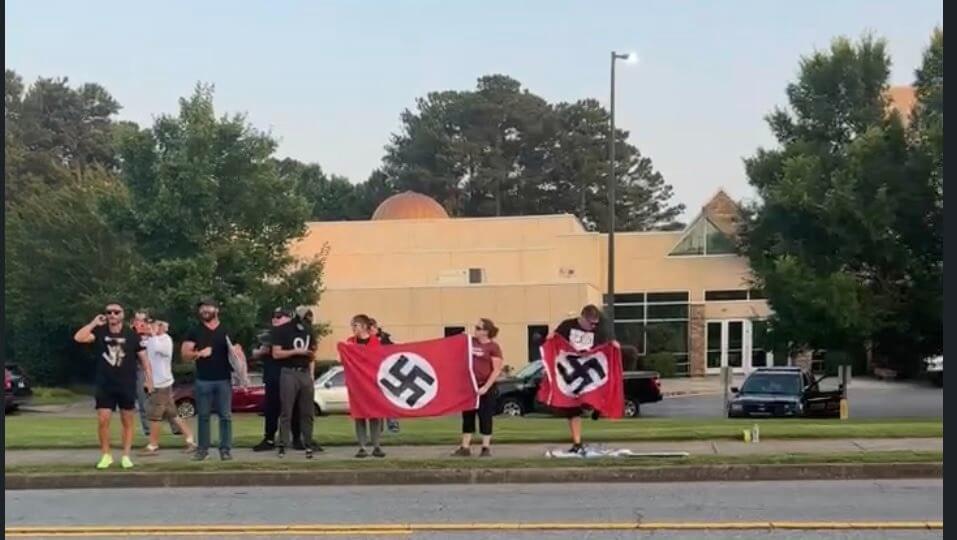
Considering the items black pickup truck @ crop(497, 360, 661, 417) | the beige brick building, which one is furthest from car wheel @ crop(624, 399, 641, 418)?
the beige brick building

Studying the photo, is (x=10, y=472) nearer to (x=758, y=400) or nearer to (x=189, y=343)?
(x=189, y=343)

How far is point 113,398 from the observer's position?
1266cm

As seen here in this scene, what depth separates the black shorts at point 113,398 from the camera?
1265 cm

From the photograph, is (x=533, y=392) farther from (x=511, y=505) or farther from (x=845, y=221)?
(x=511, y=505)

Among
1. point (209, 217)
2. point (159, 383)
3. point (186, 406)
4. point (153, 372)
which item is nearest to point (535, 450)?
point (159, 383)

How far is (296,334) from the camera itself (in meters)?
13.7

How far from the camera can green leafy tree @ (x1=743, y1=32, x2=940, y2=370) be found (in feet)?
87.7

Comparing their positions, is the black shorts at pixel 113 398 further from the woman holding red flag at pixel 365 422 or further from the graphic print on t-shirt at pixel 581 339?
the graphic print on t-shirt at pixel 581 339

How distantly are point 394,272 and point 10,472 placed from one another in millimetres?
34954

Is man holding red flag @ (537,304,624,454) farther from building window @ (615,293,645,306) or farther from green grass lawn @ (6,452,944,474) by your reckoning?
building window @ (615,293,645,306)

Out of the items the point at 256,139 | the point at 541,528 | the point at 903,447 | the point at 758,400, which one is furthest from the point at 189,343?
the point at 256,139

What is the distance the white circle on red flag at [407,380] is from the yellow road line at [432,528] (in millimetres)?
4899

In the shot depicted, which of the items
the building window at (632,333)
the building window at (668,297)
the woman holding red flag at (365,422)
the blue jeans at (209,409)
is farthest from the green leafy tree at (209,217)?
the blue jeans at (209,409)

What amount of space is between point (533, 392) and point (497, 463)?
1324 centimetres
